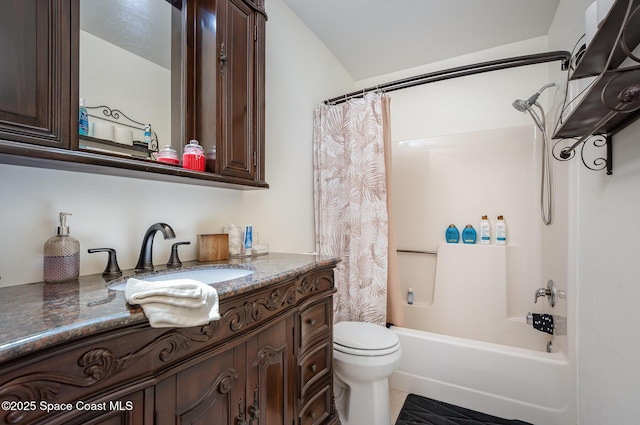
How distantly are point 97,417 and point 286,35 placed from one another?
2140 millimetres

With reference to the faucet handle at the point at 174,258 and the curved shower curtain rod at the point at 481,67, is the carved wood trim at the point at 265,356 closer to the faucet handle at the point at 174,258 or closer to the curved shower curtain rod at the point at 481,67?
the faucet handle at the point at 174,258

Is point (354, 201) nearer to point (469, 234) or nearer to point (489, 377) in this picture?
point (469, 234)

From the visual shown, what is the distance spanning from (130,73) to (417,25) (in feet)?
6.32

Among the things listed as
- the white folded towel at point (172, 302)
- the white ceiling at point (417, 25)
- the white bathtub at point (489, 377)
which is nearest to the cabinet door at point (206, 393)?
the white folded towel at point (172, 302)

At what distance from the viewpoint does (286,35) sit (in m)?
1.93

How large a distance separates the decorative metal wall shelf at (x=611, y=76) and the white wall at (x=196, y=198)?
1468 millimetres

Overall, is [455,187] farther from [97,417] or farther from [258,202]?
[97,417]

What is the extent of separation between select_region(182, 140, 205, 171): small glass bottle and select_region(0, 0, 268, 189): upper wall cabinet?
5 cm

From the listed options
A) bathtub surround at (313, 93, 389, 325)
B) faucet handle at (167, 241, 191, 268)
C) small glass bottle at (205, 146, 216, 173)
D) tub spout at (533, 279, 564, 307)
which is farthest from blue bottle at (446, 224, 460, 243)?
faucet handle at (167, 241, 191, 268)

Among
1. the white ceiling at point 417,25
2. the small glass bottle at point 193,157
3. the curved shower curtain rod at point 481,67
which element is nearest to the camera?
the small glass bottle at point 193,157

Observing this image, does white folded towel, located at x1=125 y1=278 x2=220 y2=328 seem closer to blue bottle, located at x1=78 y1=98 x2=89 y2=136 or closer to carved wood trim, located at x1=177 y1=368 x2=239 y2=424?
carved wood trim, located at x1=177 y1=368 x2=239 y2=424

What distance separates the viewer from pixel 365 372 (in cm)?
147

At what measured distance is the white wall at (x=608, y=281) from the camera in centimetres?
91

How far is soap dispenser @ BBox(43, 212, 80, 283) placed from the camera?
0.86 metres
